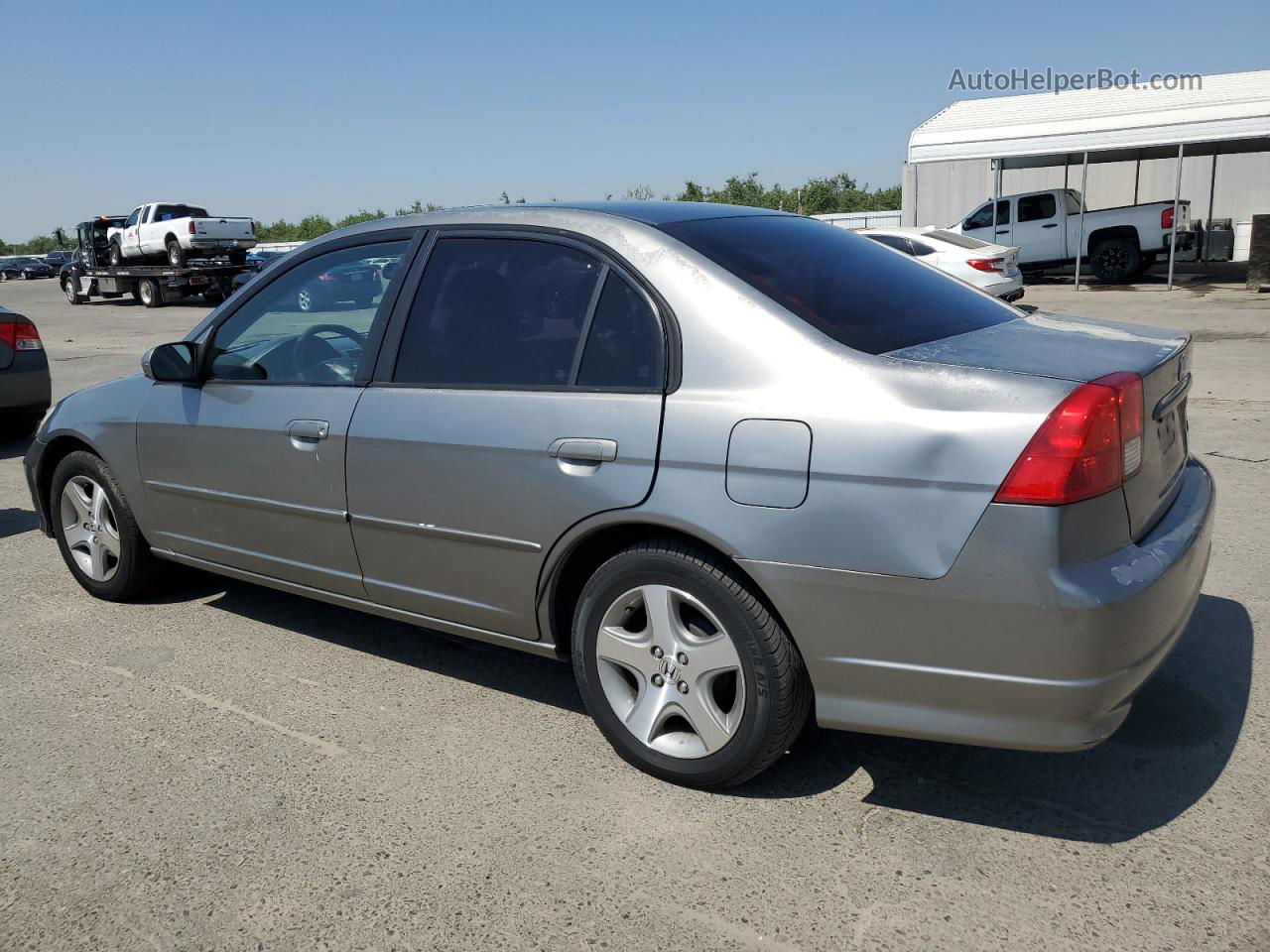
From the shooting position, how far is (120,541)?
4574 mm

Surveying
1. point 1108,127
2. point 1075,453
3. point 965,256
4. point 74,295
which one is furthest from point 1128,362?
point 74,295

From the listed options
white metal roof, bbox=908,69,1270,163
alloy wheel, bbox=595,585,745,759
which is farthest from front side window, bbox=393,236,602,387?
white metal roof, bbox=908,69,1270,163

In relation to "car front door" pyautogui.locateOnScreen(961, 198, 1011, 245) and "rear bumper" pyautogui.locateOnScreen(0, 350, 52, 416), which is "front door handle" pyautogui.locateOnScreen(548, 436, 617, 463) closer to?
"rear bumper" pyautogui.locateOnScreen(0, 350, 52, 416)

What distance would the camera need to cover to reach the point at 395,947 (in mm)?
2428

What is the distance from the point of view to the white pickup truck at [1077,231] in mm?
22766

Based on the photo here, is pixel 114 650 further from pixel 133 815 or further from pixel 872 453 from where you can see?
pixel 872 453

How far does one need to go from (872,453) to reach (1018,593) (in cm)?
46

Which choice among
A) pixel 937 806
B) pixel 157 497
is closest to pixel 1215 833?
pixel 937 806

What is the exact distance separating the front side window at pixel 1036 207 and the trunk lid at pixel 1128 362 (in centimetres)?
2221

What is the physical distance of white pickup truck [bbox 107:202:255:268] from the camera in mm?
27812

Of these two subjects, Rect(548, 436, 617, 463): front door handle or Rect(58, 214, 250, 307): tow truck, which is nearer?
Rect(548, 436, 617, 463): front door handle

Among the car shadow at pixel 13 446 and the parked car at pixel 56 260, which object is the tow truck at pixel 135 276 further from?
the parked car at pixel 56 260

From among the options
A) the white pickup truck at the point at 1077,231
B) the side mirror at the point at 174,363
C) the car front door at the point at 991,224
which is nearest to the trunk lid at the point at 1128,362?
the side mirror at the point at 174,363

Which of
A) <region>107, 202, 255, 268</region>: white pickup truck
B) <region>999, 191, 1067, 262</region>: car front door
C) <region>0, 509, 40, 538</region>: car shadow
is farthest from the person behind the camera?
<region>107, 202, 255, 268</region>: white pickup truck
